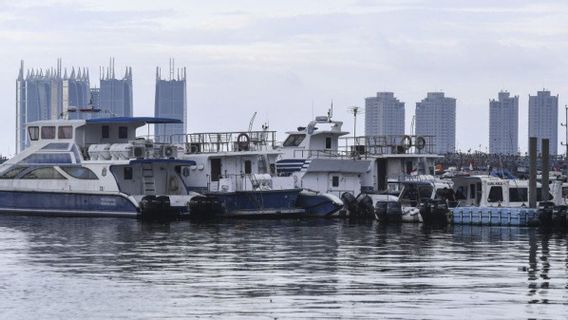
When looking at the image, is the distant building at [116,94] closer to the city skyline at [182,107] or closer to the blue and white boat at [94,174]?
the city skyline at [182,107]

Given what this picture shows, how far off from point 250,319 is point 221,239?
21200 mm

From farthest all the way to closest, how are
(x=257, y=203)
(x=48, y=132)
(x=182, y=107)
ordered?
(x=182, y=107), (x=48, y=132), (x=257, y=203)

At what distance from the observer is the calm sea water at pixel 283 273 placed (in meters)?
25.6

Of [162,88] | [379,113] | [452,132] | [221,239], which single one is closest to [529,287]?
[221,239]

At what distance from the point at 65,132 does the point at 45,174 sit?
2337 millimetres

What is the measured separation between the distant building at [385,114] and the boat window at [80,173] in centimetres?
10291

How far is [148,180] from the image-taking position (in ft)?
203

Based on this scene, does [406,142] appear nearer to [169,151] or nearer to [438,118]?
[169,151]

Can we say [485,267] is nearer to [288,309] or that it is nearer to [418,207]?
[288,309]

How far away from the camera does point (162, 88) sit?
505 feet

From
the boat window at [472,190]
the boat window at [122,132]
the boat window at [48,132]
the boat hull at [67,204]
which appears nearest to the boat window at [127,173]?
the boat hull at [67,204]

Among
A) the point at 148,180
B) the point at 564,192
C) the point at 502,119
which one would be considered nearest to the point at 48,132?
the point at 148,180

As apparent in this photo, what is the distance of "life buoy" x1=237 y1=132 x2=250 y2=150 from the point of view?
6400 centimetres

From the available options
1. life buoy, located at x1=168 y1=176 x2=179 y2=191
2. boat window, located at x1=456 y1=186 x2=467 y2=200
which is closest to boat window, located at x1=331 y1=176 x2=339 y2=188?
boat window, located at x1=456 y1=186 x2=467 y2=200
